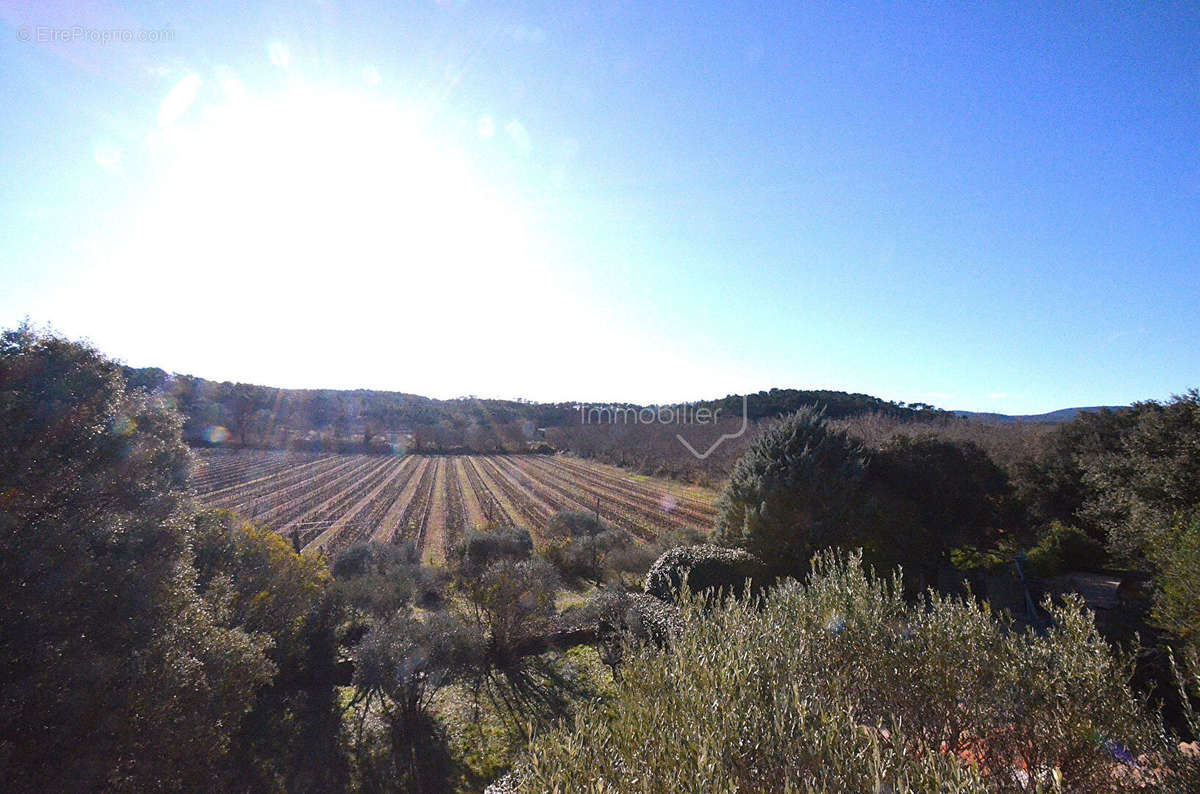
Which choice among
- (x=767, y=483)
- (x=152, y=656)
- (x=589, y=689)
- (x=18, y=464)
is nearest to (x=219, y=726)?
(x=152, y=656)

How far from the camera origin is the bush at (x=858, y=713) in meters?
2.25

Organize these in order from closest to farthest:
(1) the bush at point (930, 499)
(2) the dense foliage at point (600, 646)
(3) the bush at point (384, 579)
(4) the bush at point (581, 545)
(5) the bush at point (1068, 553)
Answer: (2) the dense foliage at point (600, 646)
(5) the bush at point (1068, 553)
(1) the bush at point (930, 499)
(3) the bush at point (384, 579)
(4) the bush at point (581, 545)

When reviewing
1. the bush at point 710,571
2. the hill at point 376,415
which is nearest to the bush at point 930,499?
the bush at point 710,571

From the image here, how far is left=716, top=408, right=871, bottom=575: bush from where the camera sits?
10547 millimetres

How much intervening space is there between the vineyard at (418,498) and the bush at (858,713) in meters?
15.4

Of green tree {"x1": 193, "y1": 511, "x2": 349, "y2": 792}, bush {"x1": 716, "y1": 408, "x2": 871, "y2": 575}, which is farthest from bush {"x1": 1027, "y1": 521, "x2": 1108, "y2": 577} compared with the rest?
green tree {"x1": 193, "y1": 511, "x2": 349, "y2": 792}

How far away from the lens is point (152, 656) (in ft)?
13.7

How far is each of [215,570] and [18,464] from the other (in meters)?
4.40

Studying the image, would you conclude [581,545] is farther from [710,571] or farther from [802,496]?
[802,496]

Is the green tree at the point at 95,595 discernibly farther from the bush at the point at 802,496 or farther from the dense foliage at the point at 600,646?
the bush at the point at 802,496

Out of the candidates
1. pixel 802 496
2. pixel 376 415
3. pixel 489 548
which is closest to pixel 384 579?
pixel 489 548

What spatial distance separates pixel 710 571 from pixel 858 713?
7058 millimetres

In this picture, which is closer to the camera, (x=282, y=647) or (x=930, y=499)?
(x=282, y=647)

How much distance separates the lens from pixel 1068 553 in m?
10.3
